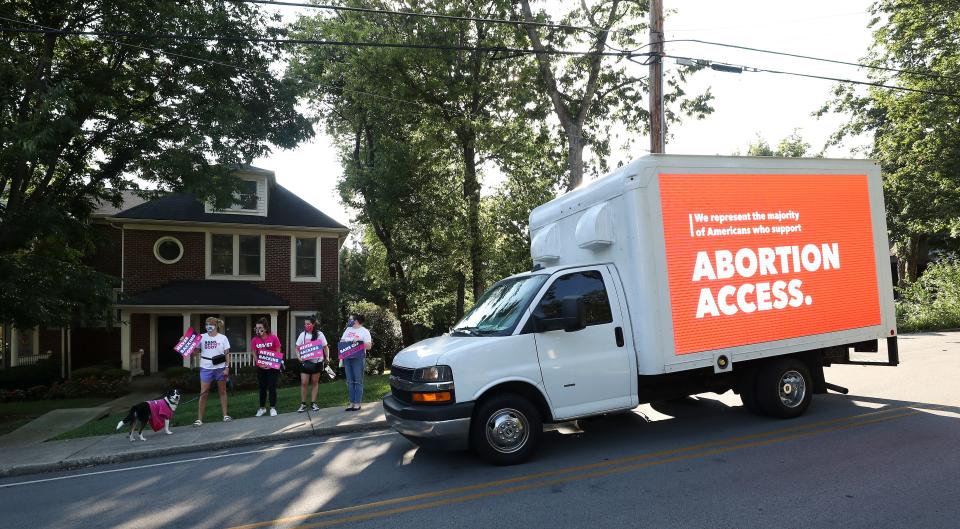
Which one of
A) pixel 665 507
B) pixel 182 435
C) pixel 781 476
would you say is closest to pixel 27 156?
pixel 182 435

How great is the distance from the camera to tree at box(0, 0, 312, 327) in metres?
10.3

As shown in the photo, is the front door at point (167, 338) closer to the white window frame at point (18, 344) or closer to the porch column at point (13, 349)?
the white window frame at point (18, 344)

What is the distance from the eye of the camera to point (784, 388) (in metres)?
6.95

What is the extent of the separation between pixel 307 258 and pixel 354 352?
14.3 meters

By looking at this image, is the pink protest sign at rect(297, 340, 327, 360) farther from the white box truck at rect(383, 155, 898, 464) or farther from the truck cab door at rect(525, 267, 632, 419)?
the truck cab door at rect(525, 267, 632, 419)

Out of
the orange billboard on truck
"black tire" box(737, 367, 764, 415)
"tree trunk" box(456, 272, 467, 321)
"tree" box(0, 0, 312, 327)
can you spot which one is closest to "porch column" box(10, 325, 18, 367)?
"tree" box(0, 0, 312, 327)

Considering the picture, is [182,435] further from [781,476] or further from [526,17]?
[526,17]

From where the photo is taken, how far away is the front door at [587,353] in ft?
19.0

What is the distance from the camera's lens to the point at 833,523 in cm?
398

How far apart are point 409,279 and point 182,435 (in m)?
14.0

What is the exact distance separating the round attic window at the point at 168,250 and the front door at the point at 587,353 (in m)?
19.3

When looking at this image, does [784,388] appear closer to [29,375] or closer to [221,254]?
[221,254]

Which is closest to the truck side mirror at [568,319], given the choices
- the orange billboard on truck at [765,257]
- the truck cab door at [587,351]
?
the truck cab door at [587,351]

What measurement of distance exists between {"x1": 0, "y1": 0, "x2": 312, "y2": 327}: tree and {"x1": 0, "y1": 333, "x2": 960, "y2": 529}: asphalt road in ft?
19.3
